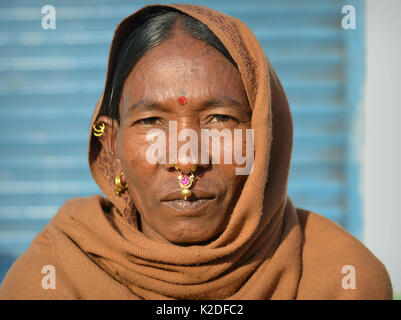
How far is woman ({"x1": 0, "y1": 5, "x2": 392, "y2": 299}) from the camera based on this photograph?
1.87 m

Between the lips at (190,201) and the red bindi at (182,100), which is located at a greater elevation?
the red bindi at (182,100)

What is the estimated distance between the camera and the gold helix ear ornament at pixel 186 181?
1815 millimetres

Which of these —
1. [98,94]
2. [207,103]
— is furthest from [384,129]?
[207,103]

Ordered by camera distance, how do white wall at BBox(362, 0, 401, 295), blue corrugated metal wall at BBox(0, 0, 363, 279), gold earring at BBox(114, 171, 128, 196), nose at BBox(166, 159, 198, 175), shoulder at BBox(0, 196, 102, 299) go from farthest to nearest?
blue corrugated metal wall at BBox(0, 0, 363, 279), white wall at BBox(362, 0, 401, 295), gold earring at BBox(114, 171, 128, 196), shoulder at BBox(0, 196, 102, 299), nose at BBox(166, 159, 198, 175)

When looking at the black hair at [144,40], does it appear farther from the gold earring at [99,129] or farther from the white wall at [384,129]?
the white wall at [384,129]

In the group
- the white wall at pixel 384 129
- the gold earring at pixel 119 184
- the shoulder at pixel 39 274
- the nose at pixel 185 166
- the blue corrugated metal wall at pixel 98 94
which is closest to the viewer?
the nose at pixel 185 166

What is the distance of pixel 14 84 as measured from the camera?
14.6 feet

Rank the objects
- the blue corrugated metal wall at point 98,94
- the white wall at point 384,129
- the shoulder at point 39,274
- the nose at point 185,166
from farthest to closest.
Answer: the blue corrugated metal wall at point 98,94 < the white wall at point 384,129 < the shoulder at point 39,274 < the nose at point 185,166

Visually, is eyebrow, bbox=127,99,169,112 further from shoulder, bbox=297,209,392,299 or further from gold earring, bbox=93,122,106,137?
shoulder, bbox=297,209,392,299

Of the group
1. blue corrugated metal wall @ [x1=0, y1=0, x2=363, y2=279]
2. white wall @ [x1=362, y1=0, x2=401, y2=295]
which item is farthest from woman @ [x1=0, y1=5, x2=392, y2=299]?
blue corrugated metal wall @ [x1=0, y1=0, x2=363, y2=279]

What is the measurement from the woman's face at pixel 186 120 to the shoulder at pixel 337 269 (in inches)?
16.9

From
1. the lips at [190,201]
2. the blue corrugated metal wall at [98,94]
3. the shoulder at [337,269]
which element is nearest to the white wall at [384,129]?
the blue corrugated metal wall at [98,94]

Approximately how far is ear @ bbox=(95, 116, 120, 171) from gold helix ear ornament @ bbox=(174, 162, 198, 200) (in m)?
0.45
